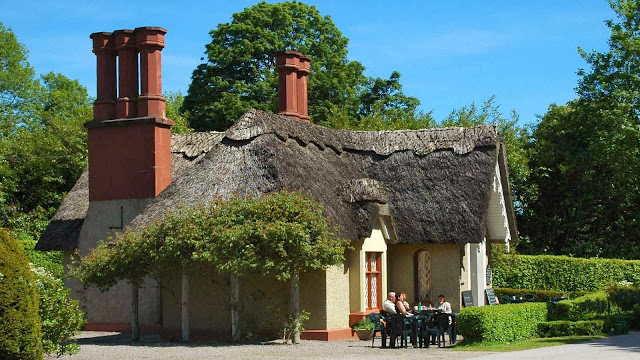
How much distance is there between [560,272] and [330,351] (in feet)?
62.2

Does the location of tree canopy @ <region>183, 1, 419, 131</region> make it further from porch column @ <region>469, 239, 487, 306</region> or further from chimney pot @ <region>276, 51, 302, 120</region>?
porch column @ <region>469, 239, 487, 306</region>

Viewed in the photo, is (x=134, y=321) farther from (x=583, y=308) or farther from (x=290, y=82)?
(x=583, y=308)

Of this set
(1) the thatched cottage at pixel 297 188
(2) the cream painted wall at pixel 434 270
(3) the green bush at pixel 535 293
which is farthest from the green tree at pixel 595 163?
(2) the cream painted wall at pixel 434 270

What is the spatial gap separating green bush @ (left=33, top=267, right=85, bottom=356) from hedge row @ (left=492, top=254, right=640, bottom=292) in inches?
868

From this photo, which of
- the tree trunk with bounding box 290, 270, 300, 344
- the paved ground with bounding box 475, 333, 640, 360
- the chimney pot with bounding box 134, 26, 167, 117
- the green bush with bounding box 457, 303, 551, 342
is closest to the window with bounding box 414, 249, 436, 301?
the green bush with bounding box 457, 303, 551, 342

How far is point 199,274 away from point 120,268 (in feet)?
7.57

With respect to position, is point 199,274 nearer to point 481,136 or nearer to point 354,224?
point 354,224

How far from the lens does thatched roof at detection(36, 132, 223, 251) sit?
31.0 m

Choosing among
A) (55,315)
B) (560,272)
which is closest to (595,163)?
(560,272)

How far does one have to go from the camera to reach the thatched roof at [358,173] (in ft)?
84.4

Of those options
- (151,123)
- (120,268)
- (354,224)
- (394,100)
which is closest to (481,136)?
(354,224)

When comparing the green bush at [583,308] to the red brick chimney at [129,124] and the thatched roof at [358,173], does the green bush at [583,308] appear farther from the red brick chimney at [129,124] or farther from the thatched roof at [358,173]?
the red brick chimney at [129,124]

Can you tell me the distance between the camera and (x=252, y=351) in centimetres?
2148

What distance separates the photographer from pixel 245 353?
2100 centimetres
